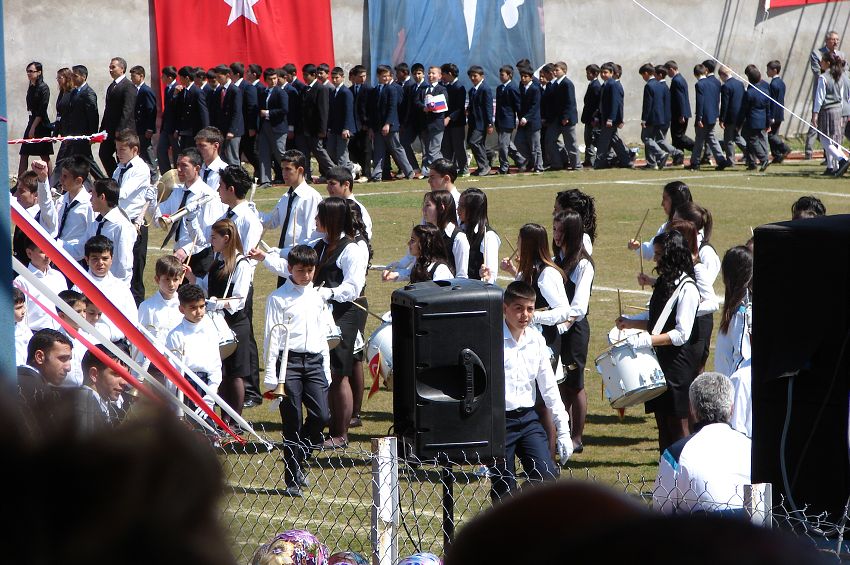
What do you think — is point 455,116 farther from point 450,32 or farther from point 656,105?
point 450,32

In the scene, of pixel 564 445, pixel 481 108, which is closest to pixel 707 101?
pixel 481 108

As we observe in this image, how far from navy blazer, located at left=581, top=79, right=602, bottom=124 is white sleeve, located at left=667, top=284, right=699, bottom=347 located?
1878 cm

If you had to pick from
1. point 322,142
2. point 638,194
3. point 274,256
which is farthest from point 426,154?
point 274,256

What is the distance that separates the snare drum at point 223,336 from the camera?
8047 mm

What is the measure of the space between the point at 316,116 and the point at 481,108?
11.2ft

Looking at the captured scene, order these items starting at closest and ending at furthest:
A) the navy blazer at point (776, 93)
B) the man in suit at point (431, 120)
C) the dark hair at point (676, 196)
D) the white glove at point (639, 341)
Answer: the white glove at point (639, 341) < the dark hair at point (676, 196) < the man in suit at point (431, 120) < the navy blazer at point (776, 93)

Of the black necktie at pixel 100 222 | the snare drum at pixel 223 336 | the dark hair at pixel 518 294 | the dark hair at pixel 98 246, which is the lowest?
the snare drum at pixel 223 336

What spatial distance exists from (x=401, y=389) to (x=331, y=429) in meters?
2.07

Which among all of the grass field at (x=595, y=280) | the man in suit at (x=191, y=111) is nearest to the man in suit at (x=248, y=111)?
the man in suit at (x=191, y=111)

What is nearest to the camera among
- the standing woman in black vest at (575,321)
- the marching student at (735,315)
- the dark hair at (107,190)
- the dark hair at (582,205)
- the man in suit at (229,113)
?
the marching student at (735,315)

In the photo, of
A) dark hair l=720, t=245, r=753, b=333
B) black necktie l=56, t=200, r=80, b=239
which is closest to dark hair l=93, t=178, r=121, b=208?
black necktie l=56, t=200, r=80, b=239

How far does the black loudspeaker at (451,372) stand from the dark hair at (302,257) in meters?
1.53

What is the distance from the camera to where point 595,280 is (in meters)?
13.4

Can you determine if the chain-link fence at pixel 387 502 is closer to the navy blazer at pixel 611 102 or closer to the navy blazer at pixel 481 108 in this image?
the navy blazer at pixel 481 108
